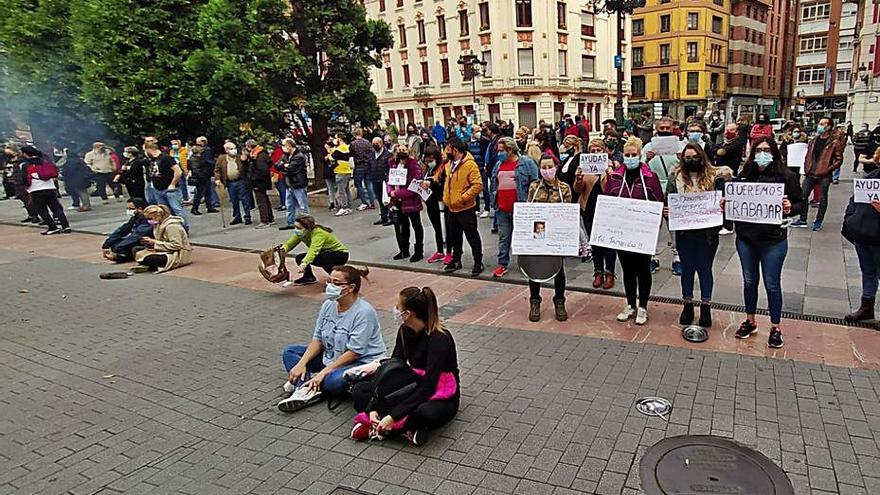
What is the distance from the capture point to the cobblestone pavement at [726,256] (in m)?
6.54

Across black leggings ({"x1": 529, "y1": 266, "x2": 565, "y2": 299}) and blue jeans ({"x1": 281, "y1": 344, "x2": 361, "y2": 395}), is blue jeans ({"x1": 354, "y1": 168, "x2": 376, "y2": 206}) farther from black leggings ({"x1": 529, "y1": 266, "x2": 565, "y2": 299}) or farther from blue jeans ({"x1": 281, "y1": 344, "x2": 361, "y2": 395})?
blue jeans ({"x1": 281, "y1": 344, "x2": 361, "y2": 395})

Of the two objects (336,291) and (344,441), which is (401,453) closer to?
(344,441)

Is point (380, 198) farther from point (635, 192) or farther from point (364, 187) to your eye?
point (635, 192)

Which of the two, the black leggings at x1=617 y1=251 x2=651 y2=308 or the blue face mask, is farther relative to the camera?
the black leggings at x1=617 y1=251 x2=651 y2=308

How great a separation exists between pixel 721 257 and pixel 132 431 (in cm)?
786

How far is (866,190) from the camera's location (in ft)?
17.4

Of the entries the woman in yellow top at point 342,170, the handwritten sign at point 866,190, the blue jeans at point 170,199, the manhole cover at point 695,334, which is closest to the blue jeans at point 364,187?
the woman in yellow top at point 342,170

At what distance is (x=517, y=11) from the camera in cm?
4478

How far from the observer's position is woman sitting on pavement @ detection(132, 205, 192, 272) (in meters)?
9.91

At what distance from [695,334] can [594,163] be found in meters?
2.75

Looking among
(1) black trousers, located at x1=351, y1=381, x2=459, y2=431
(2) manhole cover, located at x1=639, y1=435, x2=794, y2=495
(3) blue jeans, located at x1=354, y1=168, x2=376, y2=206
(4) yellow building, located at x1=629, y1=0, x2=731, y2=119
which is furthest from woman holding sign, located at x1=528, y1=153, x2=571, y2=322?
(4) yellow building, located at x1=629, y1=0, x2=731, y2=119

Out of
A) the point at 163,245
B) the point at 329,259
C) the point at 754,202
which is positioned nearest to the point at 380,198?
the point at 163,245

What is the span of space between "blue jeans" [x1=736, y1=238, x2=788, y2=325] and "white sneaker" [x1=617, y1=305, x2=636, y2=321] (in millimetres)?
1167

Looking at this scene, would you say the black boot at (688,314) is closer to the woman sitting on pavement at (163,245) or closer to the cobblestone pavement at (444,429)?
the cobblestone pavement at (444,429)
